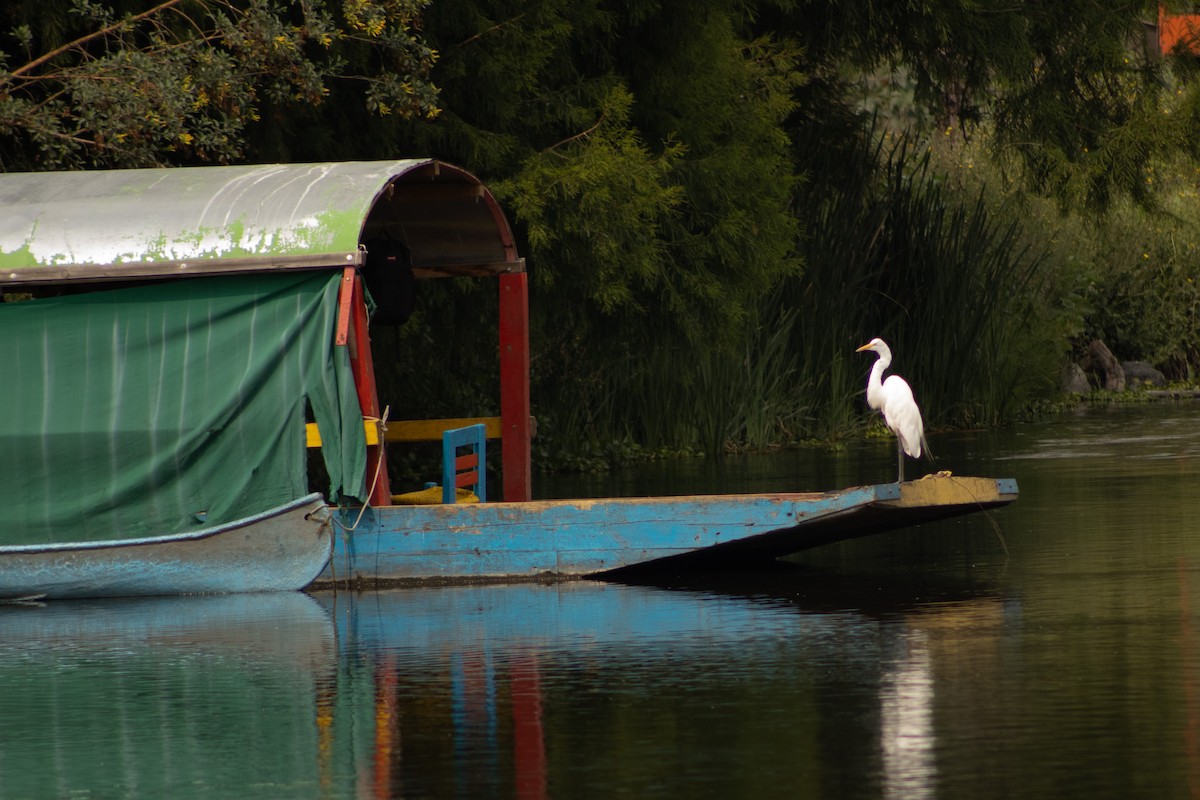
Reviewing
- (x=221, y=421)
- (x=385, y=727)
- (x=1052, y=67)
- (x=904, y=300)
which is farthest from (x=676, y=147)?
(x=385, y=727)

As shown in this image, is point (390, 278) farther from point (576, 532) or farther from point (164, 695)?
point (164, 695)

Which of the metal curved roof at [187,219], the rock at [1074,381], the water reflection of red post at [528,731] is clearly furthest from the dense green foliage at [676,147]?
the water reflection of red post at [528,731]

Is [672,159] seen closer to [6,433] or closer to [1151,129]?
[1151,129]

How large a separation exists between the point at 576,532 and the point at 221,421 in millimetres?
2283

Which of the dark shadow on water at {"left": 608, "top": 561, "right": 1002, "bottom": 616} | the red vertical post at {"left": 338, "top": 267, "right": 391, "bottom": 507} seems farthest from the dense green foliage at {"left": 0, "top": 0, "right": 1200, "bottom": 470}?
the dark shadow on water at {"left": 608, "top": 561, "right": 1002, "bottom": 616}

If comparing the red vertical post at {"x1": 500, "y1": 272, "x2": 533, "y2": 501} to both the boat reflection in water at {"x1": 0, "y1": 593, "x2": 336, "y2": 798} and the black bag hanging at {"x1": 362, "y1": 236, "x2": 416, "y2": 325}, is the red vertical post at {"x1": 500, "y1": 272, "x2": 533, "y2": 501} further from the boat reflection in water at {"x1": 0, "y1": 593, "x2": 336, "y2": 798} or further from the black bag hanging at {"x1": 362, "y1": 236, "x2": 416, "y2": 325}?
the boat reflection in water at {"x1": 0, "y1": 593, "x2": 336, "y2": 798}

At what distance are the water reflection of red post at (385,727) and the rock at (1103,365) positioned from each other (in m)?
27.9

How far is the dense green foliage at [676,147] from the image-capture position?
55.4ft

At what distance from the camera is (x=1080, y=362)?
36.4 meters

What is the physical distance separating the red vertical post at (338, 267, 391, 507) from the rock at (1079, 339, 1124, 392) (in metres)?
25.1

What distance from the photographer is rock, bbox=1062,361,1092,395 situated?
34.8 meters

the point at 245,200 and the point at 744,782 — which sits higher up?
the point at 245,200

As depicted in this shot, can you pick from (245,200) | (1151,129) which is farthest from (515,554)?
(1151,129)

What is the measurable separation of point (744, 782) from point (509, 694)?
2.01 m
